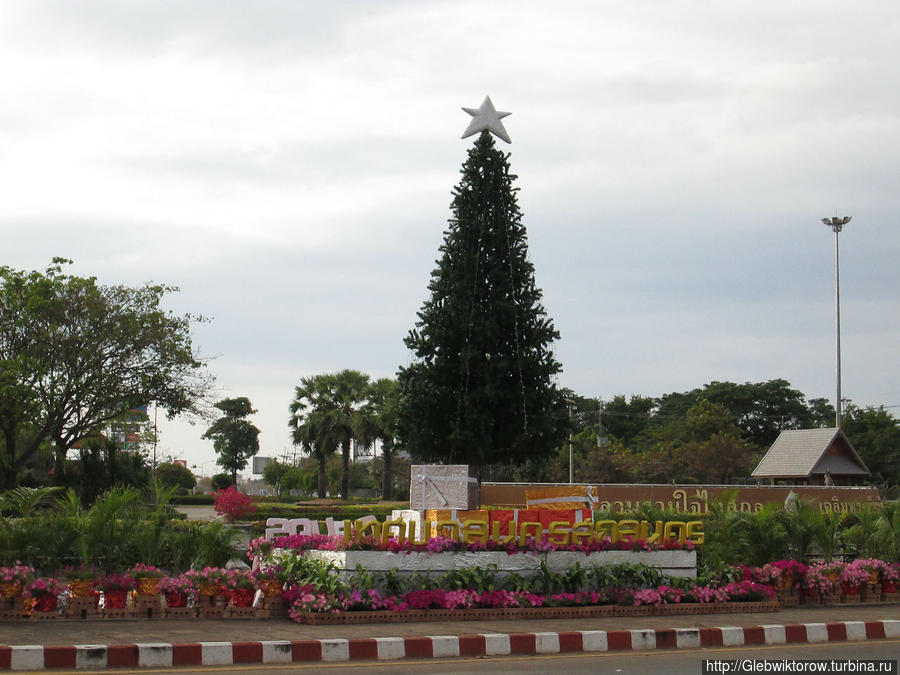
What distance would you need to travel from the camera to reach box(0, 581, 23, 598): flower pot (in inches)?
433

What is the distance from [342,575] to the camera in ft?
40.8

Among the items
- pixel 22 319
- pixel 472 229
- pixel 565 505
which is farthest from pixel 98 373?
pixel 565 505

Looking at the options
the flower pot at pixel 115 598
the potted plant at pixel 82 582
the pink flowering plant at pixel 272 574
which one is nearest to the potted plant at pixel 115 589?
the flower pot at pixel 115 598

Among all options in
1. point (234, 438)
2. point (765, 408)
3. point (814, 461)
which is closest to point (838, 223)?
point (814, 461)

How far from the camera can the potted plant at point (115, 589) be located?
37.9 feet

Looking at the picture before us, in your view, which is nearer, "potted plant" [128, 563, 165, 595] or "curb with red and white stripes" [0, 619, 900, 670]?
"curb with red and white stripes" [0, 619, 900, 670]

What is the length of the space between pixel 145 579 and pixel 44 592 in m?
1.09

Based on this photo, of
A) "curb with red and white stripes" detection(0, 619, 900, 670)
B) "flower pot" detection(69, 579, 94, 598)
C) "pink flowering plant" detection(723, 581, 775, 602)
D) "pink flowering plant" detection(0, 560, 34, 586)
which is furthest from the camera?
"pink flowering plant" detection(723, 581, 775, 602)

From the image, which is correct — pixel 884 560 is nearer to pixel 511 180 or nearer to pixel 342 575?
pixel 342 575

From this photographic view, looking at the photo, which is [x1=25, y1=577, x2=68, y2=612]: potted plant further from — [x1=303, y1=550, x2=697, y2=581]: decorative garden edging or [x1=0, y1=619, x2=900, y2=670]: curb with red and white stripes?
[x1=303, y1=550, x2=697, y2=581]: decorative garden edging

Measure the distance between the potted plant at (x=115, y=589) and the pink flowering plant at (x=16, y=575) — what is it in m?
0.78

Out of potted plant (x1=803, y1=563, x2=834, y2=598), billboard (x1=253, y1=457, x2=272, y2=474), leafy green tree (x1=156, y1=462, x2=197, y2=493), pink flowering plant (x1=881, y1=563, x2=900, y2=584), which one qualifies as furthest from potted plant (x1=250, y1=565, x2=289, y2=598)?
billboard (x1=253, y1=457, x2=272, y2=474)

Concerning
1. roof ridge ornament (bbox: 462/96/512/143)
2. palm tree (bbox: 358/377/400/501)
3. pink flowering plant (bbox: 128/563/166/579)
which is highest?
roof ridge ornament (bbox: 462/96/512/143)

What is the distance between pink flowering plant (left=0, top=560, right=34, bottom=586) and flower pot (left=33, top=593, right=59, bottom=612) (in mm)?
237
